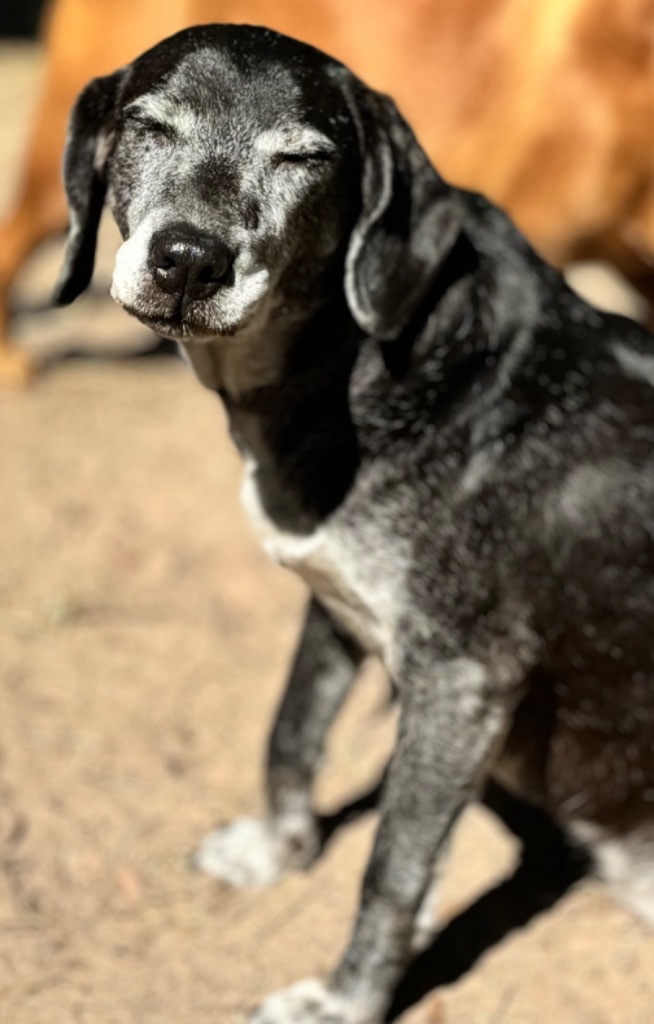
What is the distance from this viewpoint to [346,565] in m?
3.00

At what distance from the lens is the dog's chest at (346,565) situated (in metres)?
2.97

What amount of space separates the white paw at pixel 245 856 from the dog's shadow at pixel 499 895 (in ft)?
0.63

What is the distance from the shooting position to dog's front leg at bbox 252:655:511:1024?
2.96m

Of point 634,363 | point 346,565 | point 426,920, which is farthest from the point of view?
point 426,920

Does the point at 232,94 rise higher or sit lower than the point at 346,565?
higher

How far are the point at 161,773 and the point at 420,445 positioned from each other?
4.87ft

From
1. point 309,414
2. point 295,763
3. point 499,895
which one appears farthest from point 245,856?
point 309,414

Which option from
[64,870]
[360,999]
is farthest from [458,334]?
[64,870]

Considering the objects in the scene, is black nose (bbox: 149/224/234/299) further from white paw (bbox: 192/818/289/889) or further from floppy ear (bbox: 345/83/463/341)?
white paw (bbox: 192/818/289/889)

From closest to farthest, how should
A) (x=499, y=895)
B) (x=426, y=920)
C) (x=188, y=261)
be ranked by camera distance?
1. (x=188, y=261)
2. (x=426, y=920)
3. (x=499, y=895)

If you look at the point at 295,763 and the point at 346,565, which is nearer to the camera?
the point at 346,565

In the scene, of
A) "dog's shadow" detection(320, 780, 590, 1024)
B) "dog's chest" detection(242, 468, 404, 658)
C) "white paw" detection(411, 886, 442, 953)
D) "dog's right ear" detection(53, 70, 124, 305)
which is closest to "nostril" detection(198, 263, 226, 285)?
"dog's right ear" detection(53, 70, 124, 305)

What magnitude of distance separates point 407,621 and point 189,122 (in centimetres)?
111

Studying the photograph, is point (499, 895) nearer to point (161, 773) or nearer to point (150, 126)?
point (161, 773)
